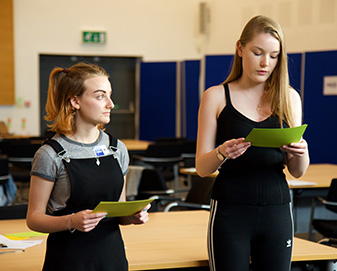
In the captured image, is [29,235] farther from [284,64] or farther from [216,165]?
[284,64]

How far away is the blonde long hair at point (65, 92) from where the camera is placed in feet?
6.52

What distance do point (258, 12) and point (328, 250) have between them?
857 centimetres

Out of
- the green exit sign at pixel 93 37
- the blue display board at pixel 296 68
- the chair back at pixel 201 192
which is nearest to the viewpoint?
the chair back at pixel 201 192

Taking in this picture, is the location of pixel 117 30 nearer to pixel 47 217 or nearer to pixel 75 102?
pixel 75 102

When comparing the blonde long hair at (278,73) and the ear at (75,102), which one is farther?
the blonde long hair at (278,73)

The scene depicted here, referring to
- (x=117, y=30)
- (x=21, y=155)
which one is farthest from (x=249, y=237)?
(x=117, y=30)

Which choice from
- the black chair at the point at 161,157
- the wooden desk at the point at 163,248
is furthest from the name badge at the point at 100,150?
the black chair at the point at 161,157

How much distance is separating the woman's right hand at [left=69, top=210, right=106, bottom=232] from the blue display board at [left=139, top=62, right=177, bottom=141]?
30.2 ft

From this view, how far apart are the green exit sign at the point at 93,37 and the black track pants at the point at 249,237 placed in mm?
9975

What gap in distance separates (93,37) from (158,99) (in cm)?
191

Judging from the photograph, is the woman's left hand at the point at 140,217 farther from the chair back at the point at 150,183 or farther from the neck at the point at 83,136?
the chair back at the point at 150,183

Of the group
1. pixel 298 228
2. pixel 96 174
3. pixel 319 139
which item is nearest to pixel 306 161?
pixel 96 174

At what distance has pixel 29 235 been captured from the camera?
280 centimetres

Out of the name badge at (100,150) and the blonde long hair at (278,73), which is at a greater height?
the blonde long hair at (278,73)
